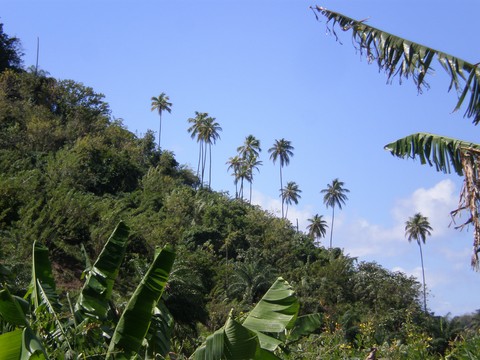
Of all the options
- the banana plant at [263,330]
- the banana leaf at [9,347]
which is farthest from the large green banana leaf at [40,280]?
the banana plant at [263,330]

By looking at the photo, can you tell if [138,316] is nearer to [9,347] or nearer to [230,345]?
[230,345]

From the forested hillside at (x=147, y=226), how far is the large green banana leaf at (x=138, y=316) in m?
14.9

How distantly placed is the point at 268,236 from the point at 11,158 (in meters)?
21.1

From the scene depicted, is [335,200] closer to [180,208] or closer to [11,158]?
[180,208]

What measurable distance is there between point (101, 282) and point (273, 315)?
2016 millimetres

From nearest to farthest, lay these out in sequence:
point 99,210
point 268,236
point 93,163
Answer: point 99,210 < point 93,163 < point 268,236

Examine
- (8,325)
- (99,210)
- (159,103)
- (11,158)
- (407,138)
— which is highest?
(159,103)

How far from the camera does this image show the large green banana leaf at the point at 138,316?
6.83 m

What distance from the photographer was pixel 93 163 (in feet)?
153

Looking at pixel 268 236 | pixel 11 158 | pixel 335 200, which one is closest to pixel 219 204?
pixel 268 236

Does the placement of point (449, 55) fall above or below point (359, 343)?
above

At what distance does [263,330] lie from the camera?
6.88m

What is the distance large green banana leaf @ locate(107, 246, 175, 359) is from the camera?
22.4ft

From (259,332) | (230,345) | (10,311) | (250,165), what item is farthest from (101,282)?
(250,165)
